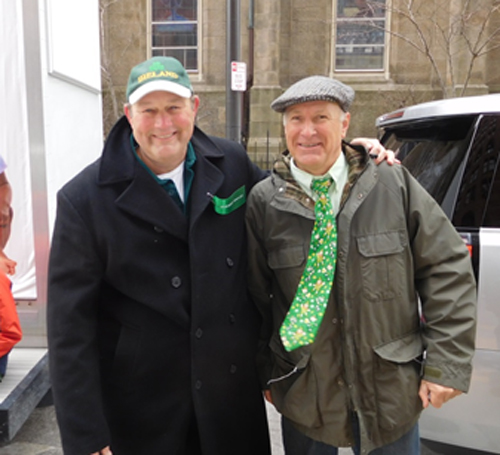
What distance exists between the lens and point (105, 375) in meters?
2.04

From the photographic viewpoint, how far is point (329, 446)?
2.09 metres

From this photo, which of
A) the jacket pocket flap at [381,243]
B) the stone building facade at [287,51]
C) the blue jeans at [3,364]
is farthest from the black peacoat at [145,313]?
the stone building facade at [287,51]

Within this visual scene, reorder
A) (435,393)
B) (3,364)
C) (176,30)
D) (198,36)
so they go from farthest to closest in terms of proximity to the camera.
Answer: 1. (176,30)
2. (198,36)
3. (3,364)
4. (435,393)

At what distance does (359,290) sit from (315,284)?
0.16m

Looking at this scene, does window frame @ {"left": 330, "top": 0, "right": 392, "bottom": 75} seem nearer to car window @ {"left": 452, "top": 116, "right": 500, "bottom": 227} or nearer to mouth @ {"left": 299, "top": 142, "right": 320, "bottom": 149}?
car window @ {"left": 452, "top": 116, "right": 500, "bottom": 227}

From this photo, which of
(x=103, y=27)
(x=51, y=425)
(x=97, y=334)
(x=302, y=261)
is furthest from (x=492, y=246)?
(x=103, y=27)

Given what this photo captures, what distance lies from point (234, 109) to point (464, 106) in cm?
626

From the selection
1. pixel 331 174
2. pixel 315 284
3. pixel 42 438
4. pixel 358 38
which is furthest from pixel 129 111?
pixel 358 38

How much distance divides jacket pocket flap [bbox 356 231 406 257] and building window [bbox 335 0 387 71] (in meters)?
14.9

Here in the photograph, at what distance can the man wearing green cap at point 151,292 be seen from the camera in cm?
189

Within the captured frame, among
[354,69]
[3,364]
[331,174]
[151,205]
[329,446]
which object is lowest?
[3,364]

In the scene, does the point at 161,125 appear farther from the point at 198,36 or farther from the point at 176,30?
the point at 176,30

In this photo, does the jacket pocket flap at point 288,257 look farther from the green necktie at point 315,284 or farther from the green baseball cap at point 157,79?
the green baseball cap at point 157,79

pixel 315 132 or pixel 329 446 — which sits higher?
pixel 315 132
